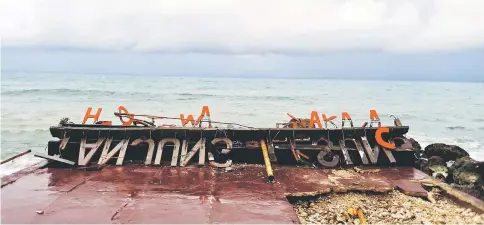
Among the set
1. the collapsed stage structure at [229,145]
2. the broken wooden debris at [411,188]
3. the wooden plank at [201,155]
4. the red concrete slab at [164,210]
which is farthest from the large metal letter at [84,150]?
the broken wooden debris at [411,188]

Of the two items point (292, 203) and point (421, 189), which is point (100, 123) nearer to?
point (292, 203)

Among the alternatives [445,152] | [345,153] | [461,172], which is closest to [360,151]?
[345,153]

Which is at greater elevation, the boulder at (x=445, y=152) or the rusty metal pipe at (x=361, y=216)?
the rusty metal pipe at (x=361, y=216)

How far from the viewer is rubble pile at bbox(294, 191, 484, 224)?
719cm

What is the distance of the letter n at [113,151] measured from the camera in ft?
34.2

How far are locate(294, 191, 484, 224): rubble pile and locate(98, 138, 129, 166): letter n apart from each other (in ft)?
17.1

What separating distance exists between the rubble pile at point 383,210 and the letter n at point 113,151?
5.22 meters

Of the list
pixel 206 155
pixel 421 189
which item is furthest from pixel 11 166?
pixel 421 189

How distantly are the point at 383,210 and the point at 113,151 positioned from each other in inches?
285

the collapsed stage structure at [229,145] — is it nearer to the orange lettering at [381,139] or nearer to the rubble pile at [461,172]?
the orange lettering at [381,139]

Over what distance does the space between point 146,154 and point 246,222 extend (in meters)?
5.41

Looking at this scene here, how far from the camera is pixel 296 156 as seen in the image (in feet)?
35.1

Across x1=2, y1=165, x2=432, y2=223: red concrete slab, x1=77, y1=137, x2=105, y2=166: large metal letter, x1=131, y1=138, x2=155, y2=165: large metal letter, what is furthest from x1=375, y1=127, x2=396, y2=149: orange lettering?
x1=77, y1=137, x2=105, y2=166: large metal letter

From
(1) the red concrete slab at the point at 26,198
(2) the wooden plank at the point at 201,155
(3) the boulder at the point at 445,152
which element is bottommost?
(3) the boulder at the point at 445,152
